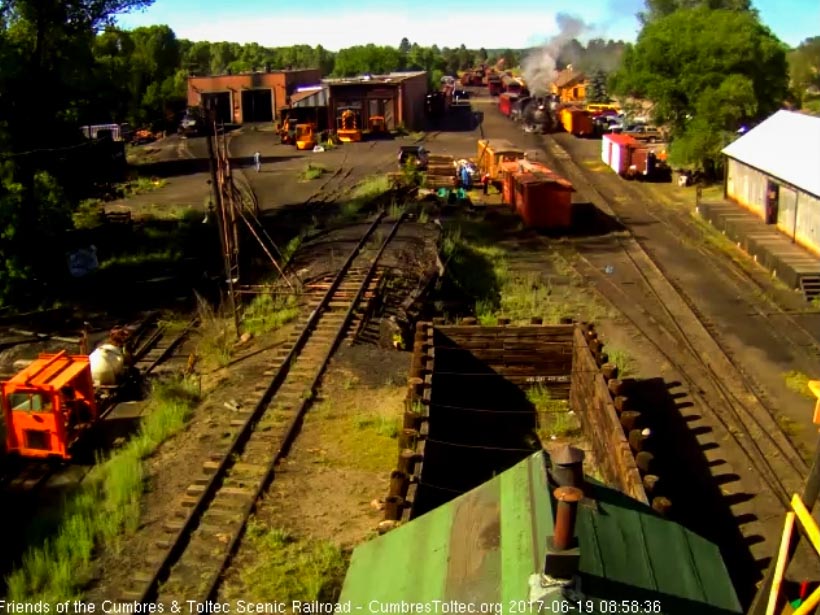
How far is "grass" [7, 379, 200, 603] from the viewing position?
10.1m

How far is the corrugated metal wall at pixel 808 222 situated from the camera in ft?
80.1

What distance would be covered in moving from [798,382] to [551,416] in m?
5.03

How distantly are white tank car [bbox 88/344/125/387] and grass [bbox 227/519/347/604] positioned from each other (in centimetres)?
759

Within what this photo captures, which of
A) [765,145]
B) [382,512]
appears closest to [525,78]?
[765,145]

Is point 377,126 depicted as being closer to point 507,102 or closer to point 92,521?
point 507,102

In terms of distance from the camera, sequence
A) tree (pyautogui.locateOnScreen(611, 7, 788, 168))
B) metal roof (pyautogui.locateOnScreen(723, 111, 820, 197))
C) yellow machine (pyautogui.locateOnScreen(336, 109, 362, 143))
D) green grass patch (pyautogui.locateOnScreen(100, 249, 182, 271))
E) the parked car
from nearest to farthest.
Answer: metal roof (pyautogui.locateOnScreen(723, 111, 820, 197)) → green grass patch (pyautogui.locateOnScreen(100, 249, 182, 271)) → tree (pyautogui.locateOnScreen(611, 7, 788, 168)) → the parked car → yellow machine (pyautogui.locateOnScreen(336, 109, 362, 143))

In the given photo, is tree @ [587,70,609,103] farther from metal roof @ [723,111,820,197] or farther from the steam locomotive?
metal roof @ [723,111,820,197]

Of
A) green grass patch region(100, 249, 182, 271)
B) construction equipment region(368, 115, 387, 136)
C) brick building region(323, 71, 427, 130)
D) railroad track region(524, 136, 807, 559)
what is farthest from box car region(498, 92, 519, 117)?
green grass patch region(100, 249, 182, 271)

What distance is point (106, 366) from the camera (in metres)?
17.2

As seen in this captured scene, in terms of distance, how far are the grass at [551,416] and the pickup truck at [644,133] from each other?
37277 mm

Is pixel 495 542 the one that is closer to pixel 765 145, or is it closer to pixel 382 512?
pixel 382 512

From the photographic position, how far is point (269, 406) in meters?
14.7

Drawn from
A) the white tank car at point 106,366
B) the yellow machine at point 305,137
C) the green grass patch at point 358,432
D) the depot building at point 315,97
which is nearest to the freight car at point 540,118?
the depot building at point 315,97

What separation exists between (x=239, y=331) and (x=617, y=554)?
15541 mm
